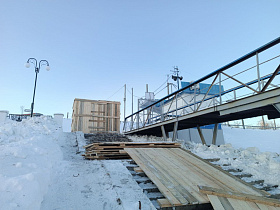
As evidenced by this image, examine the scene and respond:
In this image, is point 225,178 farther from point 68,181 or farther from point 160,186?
point 68,181

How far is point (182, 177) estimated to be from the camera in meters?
4.06

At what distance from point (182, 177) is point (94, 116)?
1166 cm

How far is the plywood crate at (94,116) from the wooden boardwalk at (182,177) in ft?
30.6

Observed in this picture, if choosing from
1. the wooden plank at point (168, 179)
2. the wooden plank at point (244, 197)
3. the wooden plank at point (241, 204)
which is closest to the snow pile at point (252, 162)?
the wooden plank at point (244, 197)

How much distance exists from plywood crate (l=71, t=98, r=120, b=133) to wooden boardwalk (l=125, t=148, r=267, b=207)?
931 centimetres

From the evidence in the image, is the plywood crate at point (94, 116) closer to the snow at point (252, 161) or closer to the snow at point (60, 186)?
the snow at point (252, 161)

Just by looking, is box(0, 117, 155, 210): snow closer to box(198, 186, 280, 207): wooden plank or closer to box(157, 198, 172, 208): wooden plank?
box(157, 198, 172, 208): wooden plank

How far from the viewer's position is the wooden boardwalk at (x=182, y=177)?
3.17 meters

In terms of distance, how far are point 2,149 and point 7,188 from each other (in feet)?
5.89

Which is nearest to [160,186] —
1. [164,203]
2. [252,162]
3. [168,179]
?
[168,179]

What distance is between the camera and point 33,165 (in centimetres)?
330

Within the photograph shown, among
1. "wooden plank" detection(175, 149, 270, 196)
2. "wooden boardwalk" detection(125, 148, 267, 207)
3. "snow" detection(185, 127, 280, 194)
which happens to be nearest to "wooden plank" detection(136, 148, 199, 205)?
"wooden boardwalk" detection(125, 148, 267, 207)

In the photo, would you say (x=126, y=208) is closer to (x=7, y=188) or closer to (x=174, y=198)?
(x=174, y=198)

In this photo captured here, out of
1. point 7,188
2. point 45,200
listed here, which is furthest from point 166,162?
point 7,188
